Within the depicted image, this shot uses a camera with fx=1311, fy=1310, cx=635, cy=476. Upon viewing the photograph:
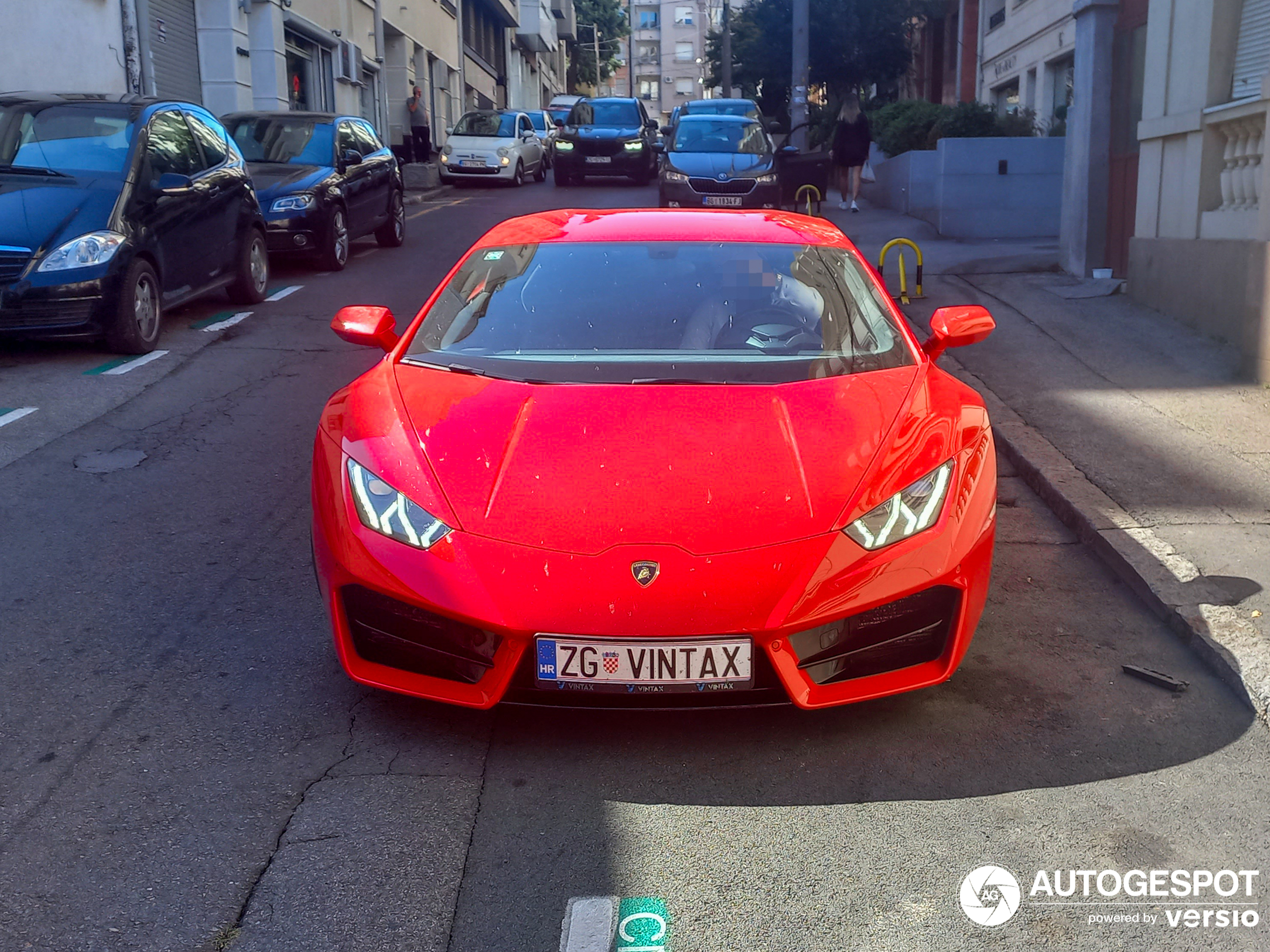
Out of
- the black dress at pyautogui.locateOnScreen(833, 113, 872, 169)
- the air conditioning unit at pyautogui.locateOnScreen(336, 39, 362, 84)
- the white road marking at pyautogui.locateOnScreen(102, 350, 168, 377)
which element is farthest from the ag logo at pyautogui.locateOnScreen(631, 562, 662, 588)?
the air conditioning unit at pyautogui.locateOnScreen(336, 39, 362, 84)

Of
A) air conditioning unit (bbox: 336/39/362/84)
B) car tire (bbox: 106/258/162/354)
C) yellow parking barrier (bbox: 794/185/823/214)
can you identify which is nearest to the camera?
car tire (bbox: 106/258/162/354)

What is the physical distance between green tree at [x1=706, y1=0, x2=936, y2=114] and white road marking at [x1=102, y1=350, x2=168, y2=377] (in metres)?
27.3

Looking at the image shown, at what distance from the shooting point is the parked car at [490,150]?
26.8m

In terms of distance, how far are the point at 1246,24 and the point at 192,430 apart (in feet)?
25.9

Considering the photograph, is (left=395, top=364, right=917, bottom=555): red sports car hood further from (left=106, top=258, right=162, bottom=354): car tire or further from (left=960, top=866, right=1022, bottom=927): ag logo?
(left=106, top=258, right=162, bottom=354): car tire

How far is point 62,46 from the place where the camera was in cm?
1620

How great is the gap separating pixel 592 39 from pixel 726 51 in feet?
178

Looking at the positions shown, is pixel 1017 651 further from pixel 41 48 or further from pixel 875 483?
pixel 41 48

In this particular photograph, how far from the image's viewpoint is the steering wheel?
4461 mm

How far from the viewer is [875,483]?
358 centimetres

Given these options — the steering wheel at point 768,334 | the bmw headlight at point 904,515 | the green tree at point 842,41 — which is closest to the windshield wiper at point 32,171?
the steering wheel at point 768,334

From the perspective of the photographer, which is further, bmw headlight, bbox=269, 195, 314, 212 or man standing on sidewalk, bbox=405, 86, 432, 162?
man standing on sidewalk, bbox=405, 86, 432, 162

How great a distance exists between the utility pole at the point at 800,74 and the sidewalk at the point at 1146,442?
52.5ft

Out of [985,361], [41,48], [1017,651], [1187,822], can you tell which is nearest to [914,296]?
[985,361]
